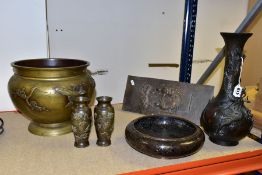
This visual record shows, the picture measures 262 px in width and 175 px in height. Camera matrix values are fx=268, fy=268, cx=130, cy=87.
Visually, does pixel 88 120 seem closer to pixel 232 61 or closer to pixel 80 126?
pixel 80 126

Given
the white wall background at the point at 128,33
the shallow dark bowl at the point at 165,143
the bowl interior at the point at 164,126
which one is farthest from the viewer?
the white wall background at the point at 128,33

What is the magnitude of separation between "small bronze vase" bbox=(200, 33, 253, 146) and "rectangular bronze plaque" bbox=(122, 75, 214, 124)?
0.39 ft

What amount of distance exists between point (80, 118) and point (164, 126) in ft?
0.91

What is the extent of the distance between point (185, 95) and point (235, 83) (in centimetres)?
20

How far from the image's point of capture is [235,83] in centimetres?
78

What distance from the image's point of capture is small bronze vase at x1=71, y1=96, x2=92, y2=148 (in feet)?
2.36

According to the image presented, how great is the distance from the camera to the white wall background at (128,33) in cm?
155

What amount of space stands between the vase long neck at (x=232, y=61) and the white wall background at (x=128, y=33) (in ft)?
3.24

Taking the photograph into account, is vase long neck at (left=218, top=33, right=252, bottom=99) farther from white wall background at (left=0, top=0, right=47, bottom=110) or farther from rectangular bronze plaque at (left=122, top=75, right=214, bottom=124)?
white wall background at (left=0, top=0, right=47, bottom=110)

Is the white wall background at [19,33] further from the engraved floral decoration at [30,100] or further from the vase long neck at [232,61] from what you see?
the vase long neck at [232,61]

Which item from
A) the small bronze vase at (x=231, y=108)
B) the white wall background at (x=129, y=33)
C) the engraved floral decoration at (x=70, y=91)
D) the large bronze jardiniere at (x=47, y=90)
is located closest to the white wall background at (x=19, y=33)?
the large bronze jardiniere at (x=47, y=90)

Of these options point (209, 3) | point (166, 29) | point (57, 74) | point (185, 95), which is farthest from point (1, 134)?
point (209, 3)

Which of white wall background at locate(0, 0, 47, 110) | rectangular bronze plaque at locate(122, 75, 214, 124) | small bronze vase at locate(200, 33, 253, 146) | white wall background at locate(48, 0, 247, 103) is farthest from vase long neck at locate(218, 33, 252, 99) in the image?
white wall background at locate(48, 0, 247, 103)

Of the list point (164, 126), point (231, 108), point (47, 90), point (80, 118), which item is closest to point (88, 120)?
point (80, 118)
